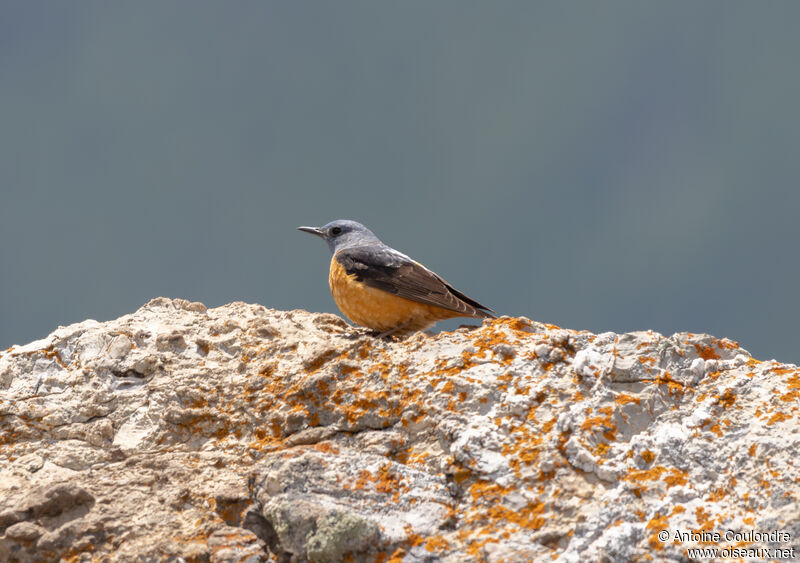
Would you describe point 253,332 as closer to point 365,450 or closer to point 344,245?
point 365,450

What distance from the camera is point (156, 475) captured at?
5137mm

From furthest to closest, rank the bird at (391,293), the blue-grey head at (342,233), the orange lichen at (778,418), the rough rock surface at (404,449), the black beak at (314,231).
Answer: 1. the black beak at (314,231)
2. the blue-grey head at (342,233)
3. the bird at (391,293)
4. the orange lichen at (778,418)
5. the rough rock surface at (404,449)

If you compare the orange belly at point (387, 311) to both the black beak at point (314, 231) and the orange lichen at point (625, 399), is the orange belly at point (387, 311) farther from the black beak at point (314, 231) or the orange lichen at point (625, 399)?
the orange lichen at point (625, 399)

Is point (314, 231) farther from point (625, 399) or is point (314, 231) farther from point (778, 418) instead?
point (778, 418)

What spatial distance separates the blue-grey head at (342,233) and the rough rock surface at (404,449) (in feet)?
9.24

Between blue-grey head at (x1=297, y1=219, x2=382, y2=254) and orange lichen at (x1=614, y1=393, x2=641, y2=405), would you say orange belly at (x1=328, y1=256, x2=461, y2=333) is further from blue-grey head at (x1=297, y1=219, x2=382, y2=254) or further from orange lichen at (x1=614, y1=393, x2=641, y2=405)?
orange lichen at (x1=614, y1=393, x2=641, y2=405)

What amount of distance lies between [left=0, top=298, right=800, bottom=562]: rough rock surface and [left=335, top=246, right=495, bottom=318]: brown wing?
1405 mm

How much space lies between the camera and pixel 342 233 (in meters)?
9.02

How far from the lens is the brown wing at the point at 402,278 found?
7.31 metres

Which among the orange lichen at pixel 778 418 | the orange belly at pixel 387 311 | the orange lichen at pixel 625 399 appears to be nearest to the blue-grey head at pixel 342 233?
the orange belly at pixel 387 311

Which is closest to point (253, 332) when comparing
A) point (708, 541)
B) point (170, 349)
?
point (170, 349)

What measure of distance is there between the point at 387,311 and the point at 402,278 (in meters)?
0.41

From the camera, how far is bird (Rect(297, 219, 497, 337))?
729 cm

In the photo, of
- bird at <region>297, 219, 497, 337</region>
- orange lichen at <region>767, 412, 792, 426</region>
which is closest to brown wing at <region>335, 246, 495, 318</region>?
bird at <region>297, 219, 497, 337</region>
